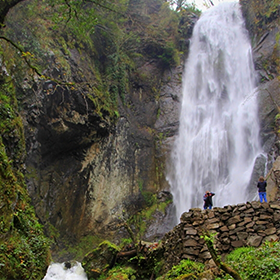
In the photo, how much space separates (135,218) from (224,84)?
11932 millimetres

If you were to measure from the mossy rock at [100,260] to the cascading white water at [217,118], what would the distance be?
266 inches

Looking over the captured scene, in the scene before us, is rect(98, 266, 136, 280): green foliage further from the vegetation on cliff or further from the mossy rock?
the mossy rock

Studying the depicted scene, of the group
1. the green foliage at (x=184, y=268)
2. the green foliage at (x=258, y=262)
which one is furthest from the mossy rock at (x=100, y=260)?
the green foliage at (x=258, y=262)

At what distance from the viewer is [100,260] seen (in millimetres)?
9109

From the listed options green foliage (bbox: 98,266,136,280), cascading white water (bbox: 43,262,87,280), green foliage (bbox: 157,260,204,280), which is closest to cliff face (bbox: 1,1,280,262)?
cascading white water (bbox: 43,262,87,280)

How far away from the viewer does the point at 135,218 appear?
1467 cm

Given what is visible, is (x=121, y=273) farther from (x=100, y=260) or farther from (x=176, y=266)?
(x=176, y=266)

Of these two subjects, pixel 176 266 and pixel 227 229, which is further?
pixel 227 229

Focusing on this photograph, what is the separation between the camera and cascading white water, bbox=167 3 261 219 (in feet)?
49.1

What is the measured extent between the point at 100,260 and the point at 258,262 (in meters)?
6.24

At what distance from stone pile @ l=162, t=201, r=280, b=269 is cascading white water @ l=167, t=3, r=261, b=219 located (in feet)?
23.5

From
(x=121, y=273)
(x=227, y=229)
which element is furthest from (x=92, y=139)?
(x=227, y=229)

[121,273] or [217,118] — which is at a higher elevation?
[217,118]

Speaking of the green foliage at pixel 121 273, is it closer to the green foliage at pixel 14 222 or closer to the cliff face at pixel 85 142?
the green foliage at pixel 14 222
